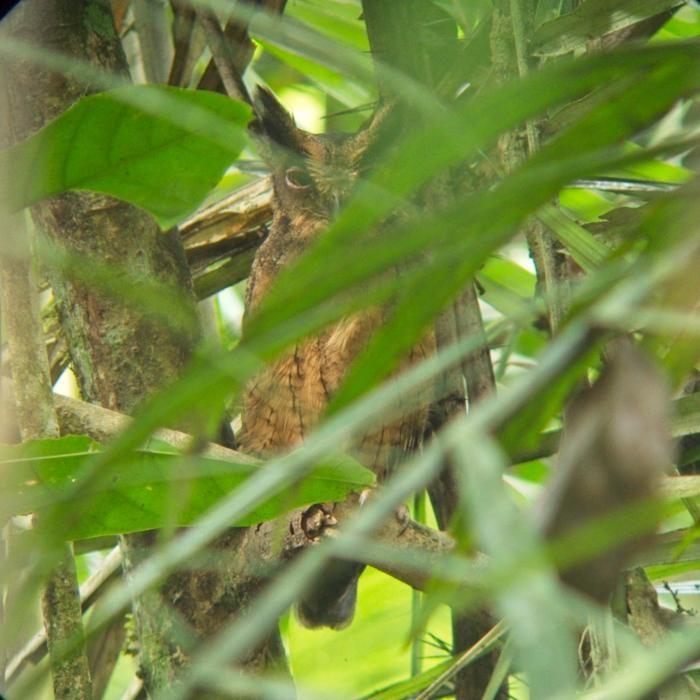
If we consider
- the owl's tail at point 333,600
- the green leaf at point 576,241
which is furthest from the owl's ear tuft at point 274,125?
the green leaf at point 576,241

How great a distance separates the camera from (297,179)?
2.24m

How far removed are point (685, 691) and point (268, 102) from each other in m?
1.42

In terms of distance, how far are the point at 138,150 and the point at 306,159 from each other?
4.15ft

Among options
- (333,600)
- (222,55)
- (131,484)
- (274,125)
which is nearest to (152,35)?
(274,125)

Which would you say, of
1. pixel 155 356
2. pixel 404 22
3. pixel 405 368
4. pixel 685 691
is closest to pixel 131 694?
pixel 155 356

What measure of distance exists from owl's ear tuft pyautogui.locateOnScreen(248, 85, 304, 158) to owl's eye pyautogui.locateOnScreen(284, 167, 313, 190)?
0.17 feet

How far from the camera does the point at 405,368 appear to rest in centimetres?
214

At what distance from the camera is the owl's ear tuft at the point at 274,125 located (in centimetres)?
209

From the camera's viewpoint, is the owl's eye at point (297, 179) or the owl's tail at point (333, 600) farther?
the owl's eye at point (297, 179)

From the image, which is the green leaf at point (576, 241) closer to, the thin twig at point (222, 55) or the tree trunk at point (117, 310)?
the tree trunk at point (117, 310)

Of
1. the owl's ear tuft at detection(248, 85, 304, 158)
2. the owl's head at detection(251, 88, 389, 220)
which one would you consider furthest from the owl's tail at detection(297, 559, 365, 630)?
the owl's ear tuft at detection(248, 85, 304, 158)

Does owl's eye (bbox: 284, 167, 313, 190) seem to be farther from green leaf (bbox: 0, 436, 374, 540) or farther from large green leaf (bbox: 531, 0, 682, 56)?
green leaf (bbox: 0, 436, 374, 540)

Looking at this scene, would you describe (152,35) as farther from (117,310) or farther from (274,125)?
(117,310)

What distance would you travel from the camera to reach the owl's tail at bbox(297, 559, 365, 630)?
198cm
